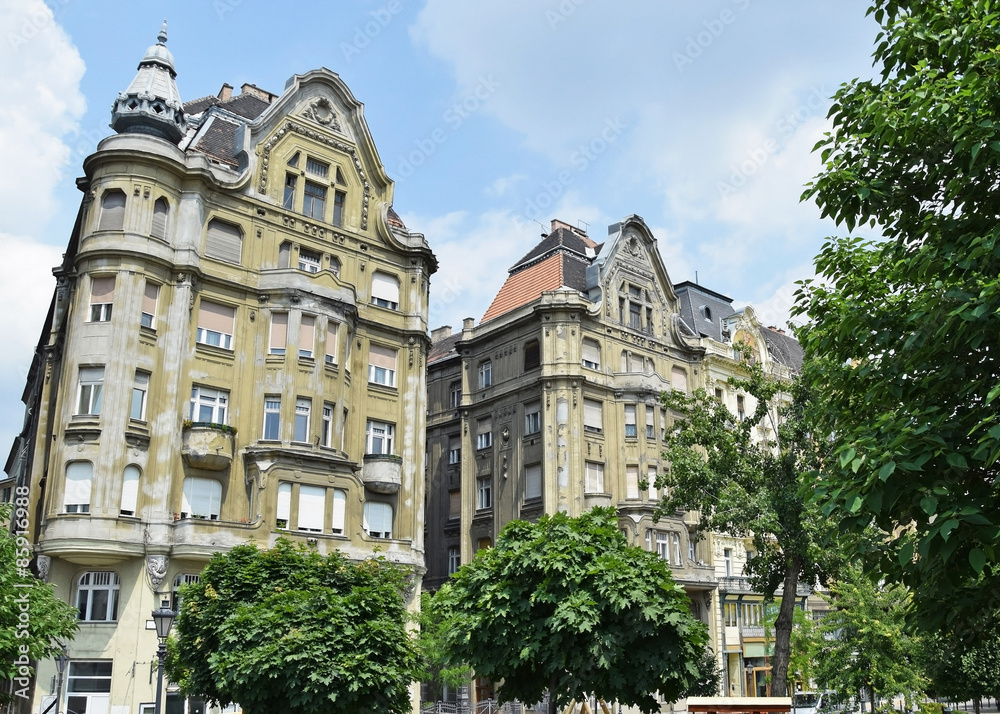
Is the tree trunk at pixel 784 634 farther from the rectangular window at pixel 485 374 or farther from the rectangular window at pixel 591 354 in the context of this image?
the rectangular window at pixel 485 374

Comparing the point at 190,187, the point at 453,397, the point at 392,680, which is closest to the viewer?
the point at 392,680

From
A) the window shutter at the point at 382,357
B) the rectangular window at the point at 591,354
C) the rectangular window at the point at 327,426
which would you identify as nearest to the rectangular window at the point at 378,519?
the rectangular window at the point at 327,426

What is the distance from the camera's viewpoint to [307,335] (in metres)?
37.7

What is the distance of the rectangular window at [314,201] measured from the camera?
133 ft

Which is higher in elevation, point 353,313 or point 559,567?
point 353,313

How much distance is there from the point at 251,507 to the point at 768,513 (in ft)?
62.6

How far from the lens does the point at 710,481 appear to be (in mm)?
33219

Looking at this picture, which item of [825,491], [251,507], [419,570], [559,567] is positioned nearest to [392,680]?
[559,567]

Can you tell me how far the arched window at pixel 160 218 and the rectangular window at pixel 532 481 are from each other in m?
23.5

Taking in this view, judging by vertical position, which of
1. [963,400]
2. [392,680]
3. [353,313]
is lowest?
[392,680]

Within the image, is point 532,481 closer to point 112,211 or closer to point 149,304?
point 149,304

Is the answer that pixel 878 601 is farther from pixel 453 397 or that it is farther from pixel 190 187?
pixel 190 187

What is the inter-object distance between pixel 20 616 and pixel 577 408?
104 ft

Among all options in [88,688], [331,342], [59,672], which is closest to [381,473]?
[331,342]
